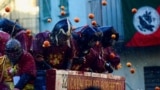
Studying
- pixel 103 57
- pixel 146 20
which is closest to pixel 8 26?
pixel 103 57

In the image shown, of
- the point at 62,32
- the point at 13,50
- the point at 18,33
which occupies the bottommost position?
the point at 13,50

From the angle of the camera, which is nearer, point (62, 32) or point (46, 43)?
point (62, 32)

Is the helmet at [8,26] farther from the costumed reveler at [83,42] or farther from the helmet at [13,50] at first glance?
the helmet at [13,50]

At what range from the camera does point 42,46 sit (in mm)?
9391

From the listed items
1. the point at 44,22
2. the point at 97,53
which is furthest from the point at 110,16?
the point at 97,53

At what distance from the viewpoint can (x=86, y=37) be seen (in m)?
9.57

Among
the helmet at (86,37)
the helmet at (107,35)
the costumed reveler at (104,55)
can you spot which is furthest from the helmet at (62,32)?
the helmet at (107,35)

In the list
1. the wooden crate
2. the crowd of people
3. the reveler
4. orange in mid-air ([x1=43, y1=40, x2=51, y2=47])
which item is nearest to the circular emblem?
the crowd of people

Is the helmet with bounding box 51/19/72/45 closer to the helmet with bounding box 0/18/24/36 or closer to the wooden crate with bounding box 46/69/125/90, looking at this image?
the wooden crate with bounding box 46/69/125/90

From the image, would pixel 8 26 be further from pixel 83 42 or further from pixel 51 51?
pixel 83 42

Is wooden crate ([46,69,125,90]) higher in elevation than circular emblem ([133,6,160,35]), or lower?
lower

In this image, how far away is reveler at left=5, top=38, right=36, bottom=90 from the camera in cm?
855

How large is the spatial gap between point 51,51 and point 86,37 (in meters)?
0.53

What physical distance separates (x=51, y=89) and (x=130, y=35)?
10.1m
